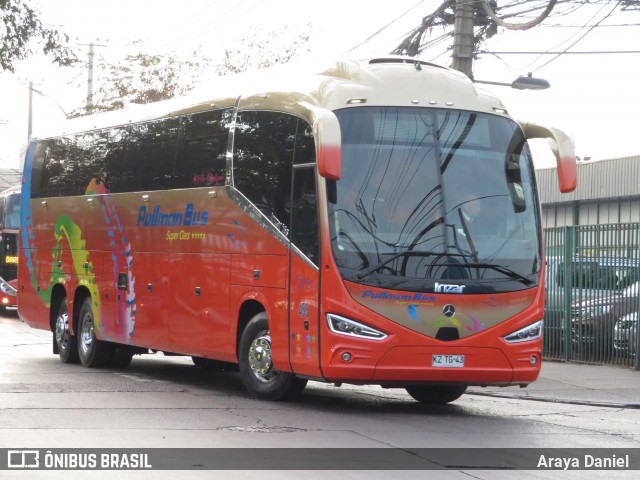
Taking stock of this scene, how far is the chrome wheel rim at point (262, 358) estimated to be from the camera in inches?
525

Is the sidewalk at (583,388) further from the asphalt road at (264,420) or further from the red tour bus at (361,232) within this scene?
the red tour bus at (361,232)

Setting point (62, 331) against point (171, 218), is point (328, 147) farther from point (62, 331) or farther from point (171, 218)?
point (62, 331)

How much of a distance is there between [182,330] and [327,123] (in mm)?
4592

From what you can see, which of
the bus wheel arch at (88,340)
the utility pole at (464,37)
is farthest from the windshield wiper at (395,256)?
the utility pole at (464,37)

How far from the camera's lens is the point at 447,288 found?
12.3m

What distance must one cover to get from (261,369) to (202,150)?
3150 mm

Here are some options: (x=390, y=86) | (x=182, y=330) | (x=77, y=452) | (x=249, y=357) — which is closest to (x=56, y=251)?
(x=182, y=330)

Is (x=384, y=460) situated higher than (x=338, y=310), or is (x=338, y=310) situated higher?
(x=338, y=310)

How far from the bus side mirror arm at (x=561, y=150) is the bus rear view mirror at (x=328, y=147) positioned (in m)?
2.88

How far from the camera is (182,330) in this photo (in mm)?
15320

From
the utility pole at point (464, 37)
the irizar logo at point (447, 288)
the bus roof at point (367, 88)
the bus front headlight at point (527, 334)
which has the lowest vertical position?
the bus front headlight at point (527, 334)

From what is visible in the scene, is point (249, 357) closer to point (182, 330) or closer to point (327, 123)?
point (182, 330)

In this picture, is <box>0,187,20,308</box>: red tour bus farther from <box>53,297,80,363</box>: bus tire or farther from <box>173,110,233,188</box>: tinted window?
<box>173,110,233,188</box>: tinted window

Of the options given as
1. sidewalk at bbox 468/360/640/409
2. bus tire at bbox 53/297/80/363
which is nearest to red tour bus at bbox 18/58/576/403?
sidewalk at bbox 468/360/640/409
